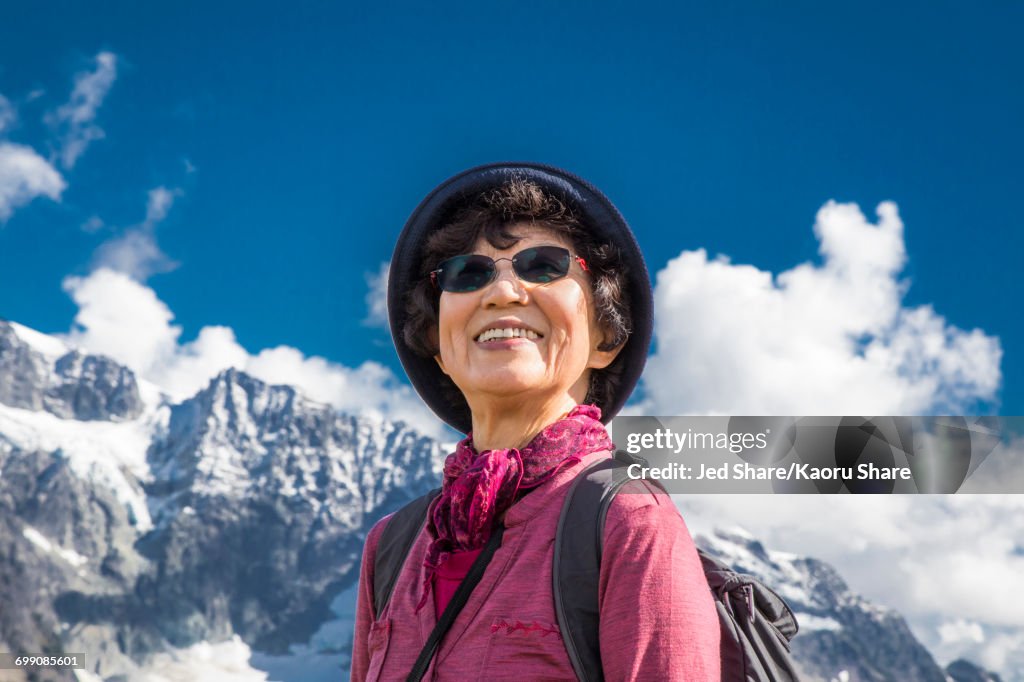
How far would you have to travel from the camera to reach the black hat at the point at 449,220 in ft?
11.9

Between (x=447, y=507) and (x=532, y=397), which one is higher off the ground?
(x=532, y=397)

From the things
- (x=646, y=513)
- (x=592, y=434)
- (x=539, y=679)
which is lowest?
(x=539, y=679)

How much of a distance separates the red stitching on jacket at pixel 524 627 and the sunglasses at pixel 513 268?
Result: 3.74 feet

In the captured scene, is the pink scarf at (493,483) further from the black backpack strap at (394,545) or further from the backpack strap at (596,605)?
the black backpack strap at (394,545)

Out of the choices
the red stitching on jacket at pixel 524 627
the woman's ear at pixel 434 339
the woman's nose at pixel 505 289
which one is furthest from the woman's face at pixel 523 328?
the red stitching on jacket at pixel 524 627

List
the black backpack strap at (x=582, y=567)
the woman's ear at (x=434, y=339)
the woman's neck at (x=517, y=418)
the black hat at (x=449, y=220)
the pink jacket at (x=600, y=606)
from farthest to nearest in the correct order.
→ the woman's ear at (x=434, y=339) < the black hat at (x=449, y=220) < the woman's neck at (x=517, y=418) < the black backpack strap at (x=582, y=567) < the pink jacket at (x=600, y=606)

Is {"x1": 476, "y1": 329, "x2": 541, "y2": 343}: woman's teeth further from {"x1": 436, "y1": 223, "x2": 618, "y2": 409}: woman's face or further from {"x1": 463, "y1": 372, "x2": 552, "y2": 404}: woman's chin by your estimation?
{"x1": 463, "y1": 372, "x2": 552, "y2": 404}: woman's chin

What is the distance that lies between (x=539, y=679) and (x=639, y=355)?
4.70 ft

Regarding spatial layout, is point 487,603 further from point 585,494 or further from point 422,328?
point 422,328

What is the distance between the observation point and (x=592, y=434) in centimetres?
342

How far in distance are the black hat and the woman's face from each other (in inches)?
6.3

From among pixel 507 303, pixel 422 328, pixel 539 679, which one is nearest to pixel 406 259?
pixel 422 328

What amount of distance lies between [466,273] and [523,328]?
0.29 metres

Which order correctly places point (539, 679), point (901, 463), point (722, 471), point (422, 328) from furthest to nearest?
1. point (901, 463)
2. point (722, 471)
3. point (422, 328)
4. point (539, 679)
